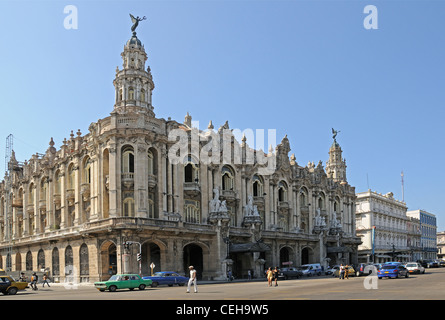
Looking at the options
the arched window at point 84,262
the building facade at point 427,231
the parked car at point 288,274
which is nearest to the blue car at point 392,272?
the parked car at point 288,274

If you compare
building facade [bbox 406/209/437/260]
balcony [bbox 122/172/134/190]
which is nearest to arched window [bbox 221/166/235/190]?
balcony [bbox 122/172/134/190]

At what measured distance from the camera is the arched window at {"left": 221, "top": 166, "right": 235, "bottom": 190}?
208ft

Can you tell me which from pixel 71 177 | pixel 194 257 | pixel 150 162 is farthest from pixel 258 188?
pixel 71 177

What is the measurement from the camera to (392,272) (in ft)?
143

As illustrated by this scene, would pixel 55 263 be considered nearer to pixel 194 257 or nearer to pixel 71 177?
pixel 71 177

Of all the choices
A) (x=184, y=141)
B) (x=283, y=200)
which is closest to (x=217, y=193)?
(x=184, y=141)

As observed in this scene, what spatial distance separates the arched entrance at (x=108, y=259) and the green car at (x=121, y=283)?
15887mm

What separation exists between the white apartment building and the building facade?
17090mm

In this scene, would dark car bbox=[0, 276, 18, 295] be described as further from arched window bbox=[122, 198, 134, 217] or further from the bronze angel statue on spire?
the bronze angel statue on spire

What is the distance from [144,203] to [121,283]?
17240 mm

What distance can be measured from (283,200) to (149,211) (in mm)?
26057

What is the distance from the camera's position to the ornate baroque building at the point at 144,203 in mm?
51250

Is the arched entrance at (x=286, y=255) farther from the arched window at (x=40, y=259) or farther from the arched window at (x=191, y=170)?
the arched window at (x=40, y=259)
